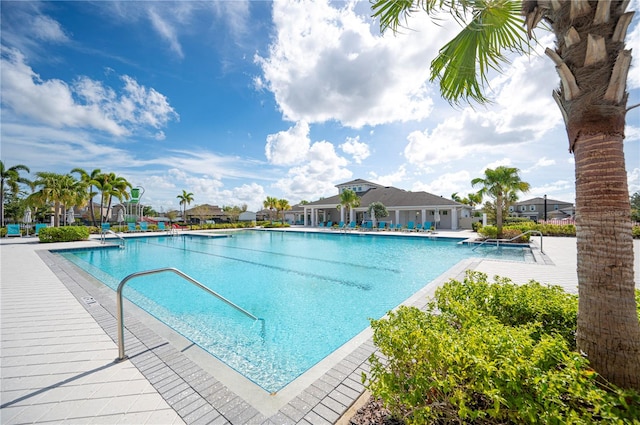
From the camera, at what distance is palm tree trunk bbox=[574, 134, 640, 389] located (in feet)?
6.32

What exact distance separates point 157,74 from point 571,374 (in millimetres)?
16228

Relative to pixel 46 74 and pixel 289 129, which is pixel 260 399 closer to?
pixel 46 74

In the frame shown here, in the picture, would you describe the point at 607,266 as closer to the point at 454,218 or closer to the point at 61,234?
the point at 61,234

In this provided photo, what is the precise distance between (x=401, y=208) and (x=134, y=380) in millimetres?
29408

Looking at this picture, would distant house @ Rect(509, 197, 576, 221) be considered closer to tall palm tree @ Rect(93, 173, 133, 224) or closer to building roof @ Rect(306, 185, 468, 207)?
building roof @ Rect(306, 185, 468, 207)

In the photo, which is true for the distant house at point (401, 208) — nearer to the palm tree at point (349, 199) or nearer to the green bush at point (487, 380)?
the palm tree at point (349, 199)

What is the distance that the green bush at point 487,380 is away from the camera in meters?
1.49

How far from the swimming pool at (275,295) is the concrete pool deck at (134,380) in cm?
98

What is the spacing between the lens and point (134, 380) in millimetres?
2879

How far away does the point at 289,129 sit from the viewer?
19641mm

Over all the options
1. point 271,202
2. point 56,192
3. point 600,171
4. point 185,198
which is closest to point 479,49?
point 600,171

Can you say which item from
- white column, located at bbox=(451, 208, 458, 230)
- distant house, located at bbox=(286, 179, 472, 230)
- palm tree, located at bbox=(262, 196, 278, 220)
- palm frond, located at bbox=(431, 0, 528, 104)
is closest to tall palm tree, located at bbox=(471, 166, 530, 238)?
distant house, located at bbox=(286, 179, 472, 230)

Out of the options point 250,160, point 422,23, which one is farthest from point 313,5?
point 250,160

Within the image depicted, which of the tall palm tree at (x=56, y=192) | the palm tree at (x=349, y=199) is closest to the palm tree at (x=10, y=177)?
the tall palm tree at (x=56, y=192)
